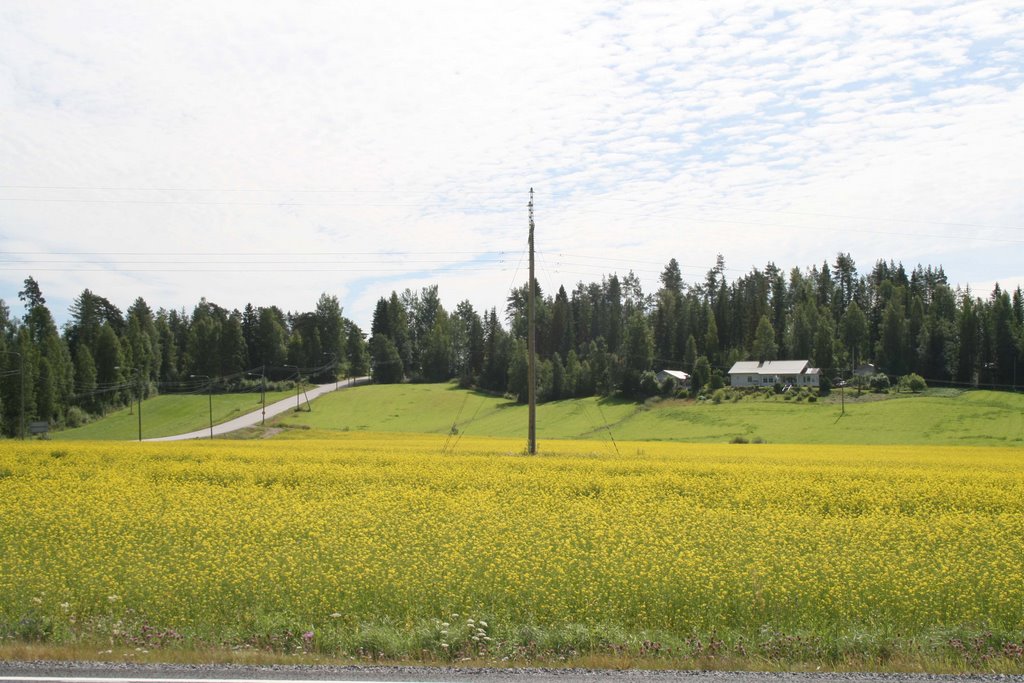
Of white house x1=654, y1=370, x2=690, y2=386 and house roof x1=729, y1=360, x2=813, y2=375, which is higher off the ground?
house roof x1=729, y1=360, x2=813, y2=375

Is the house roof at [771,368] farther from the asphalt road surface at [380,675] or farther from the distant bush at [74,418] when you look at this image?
the asphalt road surface at [380,675]

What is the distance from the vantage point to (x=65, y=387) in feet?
348

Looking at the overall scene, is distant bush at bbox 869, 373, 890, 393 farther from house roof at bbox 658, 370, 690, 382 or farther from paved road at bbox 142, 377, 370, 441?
paved road at bbox 142, 377, 370, 441

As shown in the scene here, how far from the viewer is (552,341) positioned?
154375 mm

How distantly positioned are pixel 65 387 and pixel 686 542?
4373 inches

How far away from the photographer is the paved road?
85312mm

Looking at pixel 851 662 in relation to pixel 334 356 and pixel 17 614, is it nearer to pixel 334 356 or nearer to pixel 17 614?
pixel 17 614

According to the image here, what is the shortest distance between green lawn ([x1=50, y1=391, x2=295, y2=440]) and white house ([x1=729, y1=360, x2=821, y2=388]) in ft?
234

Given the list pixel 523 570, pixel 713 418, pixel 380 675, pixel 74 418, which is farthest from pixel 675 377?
pixel 380 675

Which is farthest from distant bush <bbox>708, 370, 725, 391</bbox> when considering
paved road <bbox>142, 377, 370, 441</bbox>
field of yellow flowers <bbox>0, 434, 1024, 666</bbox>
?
field of yellow flowers <bbox>0, 434, 1024, 666</bbox>

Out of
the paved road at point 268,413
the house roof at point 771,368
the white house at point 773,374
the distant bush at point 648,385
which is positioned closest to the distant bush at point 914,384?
the white house at point 773,374

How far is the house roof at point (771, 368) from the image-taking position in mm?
123125

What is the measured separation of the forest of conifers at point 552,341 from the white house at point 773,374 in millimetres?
5795

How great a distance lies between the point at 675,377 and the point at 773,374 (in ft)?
52.2
